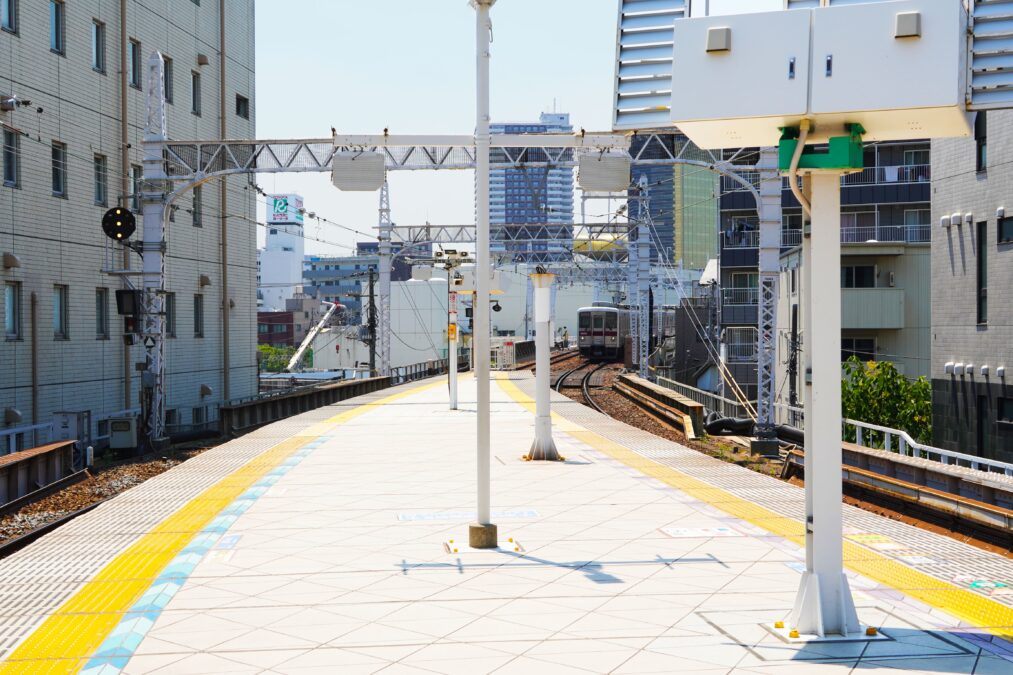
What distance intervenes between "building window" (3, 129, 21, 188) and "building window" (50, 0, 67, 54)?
114 inches

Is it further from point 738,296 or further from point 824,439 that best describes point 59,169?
point 738,296

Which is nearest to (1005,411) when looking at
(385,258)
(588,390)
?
(588,390)

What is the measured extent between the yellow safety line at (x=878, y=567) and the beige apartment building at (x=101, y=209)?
14.4 metres

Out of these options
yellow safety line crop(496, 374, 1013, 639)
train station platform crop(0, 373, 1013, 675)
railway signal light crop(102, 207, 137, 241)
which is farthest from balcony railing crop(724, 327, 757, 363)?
train station platform crop(0, 373, 1013, 675)

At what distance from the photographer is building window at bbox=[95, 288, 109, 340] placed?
2719 cm

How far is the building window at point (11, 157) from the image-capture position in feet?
76.0

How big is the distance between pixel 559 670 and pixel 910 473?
31.4ft

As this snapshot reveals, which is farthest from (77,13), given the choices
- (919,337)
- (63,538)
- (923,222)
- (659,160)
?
(923,222)

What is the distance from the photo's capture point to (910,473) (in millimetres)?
14141

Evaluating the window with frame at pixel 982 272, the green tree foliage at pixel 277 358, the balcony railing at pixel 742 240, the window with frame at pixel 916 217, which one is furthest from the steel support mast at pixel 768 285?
the green tree foliage at pixel 277 358

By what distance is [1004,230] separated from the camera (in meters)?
20.2

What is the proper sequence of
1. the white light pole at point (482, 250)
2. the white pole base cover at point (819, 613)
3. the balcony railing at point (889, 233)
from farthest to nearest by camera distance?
the balcony railing at point (889, 233) < the white light pole at point (482, 250) < the white pole base cover at point (819, 613)

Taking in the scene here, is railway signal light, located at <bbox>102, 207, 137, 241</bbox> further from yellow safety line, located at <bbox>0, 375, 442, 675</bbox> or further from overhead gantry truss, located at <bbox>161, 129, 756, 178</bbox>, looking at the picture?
yellow safety line, located at <bbox>0, 375, 442, 675</bbox>

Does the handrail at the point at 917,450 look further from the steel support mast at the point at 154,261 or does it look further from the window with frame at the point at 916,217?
the window with frame at the point at 916,217
